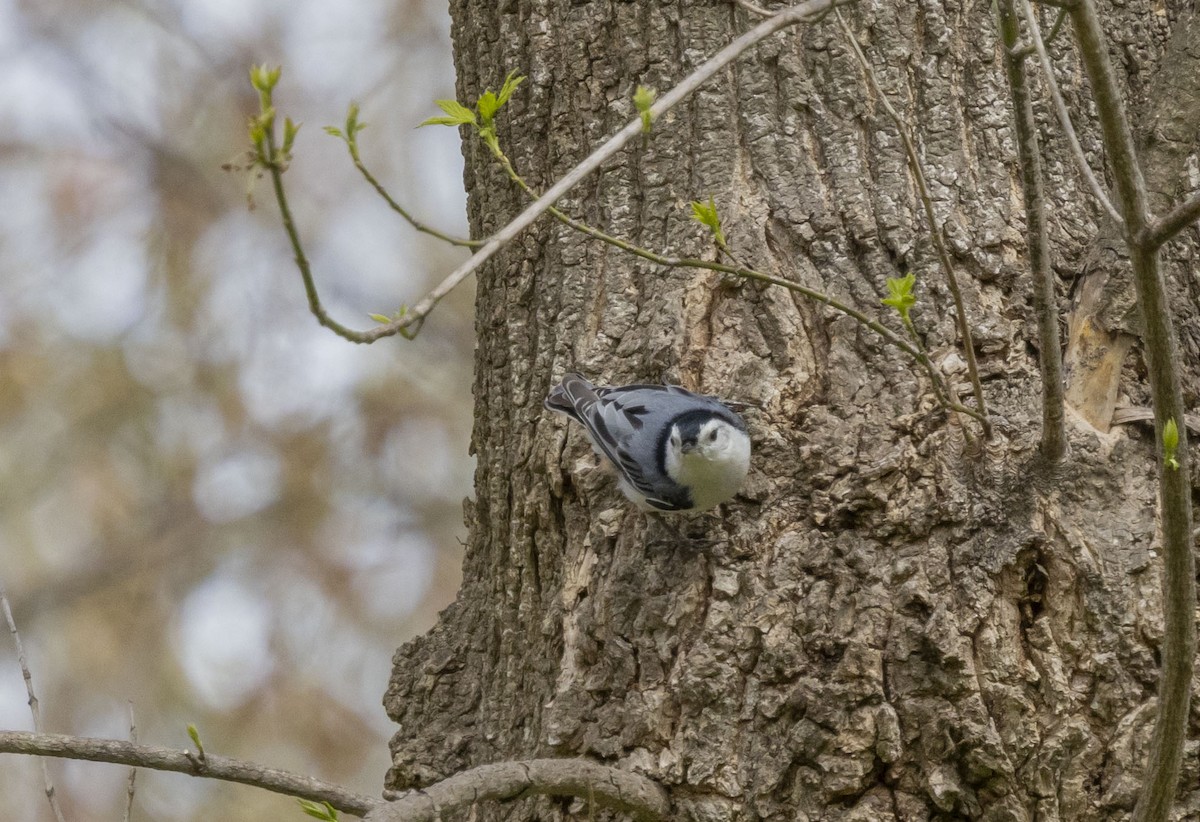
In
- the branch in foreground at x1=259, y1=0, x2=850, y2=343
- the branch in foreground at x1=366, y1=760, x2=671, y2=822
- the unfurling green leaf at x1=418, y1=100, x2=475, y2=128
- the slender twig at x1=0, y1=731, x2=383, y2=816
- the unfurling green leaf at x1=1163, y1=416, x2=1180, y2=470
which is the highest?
the unfurling green leaf at x1=418, y1=100, x2=475, y2=128

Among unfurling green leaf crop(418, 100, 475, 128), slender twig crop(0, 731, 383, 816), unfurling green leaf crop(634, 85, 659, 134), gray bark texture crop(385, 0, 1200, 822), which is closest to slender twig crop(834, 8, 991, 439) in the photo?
gray bark texture crop(385, 0, 1200, 822)

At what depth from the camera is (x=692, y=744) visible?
1.94 m

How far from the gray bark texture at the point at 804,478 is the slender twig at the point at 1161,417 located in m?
0.35

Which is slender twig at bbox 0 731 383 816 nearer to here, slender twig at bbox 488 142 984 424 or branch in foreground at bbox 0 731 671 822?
branch in foreground at bbox 0 731 671 822

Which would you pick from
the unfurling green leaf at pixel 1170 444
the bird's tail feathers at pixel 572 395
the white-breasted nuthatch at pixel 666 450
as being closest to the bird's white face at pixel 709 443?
the white-breasted nuthatch at pixel 666 450

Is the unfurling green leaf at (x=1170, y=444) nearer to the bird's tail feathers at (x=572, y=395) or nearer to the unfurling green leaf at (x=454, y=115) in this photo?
the unfurling green leaf at (x=454, y=115)

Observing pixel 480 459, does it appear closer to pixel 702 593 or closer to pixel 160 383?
pixel 702 593

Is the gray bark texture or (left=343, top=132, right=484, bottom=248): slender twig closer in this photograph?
(left=343, top=132, right=484, bottom=248): slender twig

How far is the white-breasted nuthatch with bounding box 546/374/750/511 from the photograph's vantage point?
Result: 2201 mm

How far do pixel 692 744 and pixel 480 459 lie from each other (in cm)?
90

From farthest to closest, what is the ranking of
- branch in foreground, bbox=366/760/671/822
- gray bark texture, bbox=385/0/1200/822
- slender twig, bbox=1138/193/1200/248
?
gray bark texture, bbox=385/0/1200/822, branch in foreground, bbox=366/760/671/822, slender twig, bbox=1138/193/1200/248

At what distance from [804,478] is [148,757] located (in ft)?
3.86

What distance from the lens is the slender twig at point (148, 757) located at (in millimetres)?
1769

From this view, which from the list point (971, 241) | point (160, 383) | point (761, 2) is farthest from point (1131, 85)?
point (160, 383)
